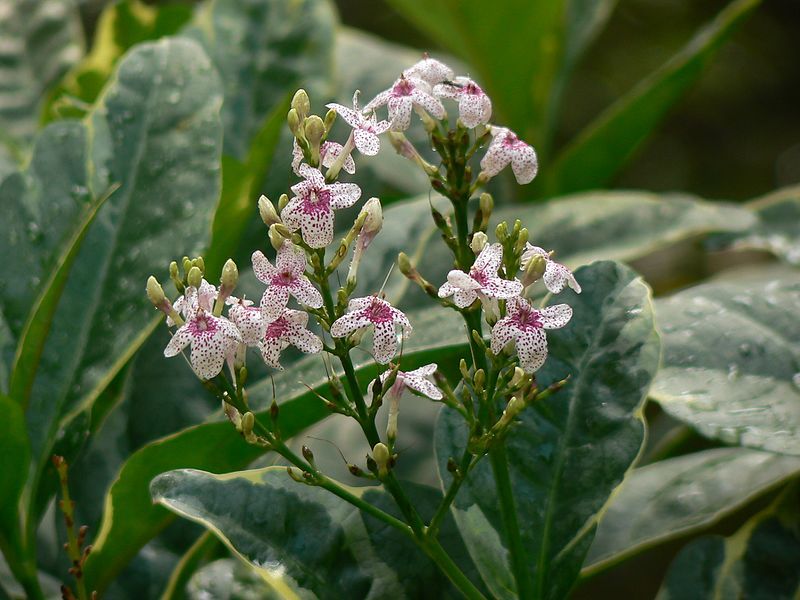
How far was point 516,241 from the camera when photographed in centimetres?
55

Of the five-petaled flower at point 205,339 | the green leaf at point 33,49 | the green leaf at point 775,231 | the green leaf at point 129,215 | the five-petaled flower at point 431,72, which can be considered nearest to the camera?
the five-petaled flower at point 205,339

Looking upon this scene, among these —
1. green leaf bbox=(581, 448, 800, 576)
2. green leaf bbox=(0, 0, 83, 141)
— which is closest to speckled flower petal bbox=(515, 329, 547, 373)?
green leaf bbox=(581, 448, 800, 576)

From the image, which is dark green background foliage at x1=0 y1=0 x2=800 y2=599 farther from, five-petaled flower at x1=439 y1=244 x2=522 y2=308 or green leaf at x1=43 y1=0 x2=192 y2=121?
five-petaled flower at x1=439 y1=244 x2=522 y2=308

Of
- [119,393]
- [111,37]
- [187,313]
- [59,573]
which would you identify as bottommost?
[59,573]

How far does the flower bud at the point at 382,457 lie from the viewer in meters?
0.53

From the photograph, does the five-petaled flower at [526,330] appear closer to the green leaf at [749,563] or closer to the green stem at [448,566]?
the green stem at [448,566]

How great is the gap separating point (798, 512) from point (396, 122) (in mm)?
468

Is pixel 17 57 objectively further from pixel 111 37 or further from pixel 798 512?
pixel 798 512

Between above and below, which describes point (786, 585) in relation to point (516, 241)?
below

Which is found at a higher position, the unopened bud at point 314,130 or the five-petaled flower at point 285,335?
the unopened bud at point 314,130

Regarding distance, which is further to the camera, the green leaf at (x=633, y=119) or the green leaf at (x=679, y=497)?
the green leaf at (x=633, y=119)

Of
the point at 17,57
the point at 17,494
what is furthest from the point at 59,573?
the point at 17,57

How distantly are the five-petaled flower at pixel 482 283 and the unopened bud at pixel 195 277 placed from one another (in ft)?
0.42

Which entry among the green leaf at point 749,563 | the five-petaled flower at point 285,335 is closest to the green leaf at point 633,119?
the green leaf at point 749,563
